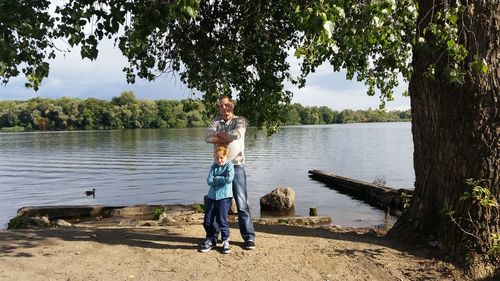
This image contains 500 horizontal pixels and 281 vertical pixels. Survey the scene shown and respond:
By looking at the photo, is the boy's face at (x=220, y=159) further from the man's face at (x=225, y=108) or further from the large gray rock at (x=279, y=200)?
the large gray rock at (x=279, y=200)

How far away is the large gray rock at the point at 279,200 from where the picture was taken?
19.0m

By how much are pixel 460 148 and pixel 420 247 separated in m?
1.70

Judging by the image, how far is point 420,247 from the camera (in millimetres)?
6891

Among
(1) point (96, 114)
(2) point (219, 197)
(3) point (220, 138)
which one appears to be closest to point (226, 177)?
(2) point (219, 197)

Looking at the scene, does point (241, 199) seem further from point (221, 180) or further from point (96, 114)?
point (96, 114)

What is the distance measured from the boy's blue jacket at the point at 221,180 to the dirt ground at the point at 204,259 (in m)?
0.86

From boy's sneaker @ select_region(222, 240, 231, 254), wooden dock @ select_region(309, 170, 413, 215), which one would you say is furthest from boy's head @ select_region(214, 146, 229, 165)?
wooden dock @ select_region(309, 170, 413, 215)

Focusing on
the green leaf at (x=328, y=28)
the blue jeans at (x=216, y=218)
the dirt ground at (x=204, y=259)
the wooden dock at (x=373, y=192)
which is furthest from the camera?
the wooden dock at (x=373, y=192)

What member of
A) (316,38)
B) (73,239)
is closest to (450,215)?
(316,38)

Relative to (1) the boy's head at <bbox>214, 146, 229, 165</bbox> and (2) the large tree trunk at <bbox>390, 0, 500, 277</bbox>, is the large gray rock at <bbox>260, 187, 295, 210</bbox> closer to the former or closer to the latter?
(2) the large tree trunk at <bbox>390, 0, 500, 277</bbox>

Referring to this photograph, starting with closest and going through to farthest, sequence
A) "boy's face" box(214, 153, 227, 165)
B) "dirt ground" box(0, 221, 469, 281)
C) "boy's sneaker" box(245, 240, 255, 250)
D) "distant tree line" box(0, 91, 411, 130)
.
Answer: "dirt ground" box(0, 221, 469, 281) → "boy's face" box(214, 153, 227, 165) → "boy's sneaker" box(245, 240, 255, 250) → "distant tree line" box(0, 91, 411, 130)

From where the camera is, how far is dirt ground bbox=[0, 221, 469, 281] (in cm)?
574

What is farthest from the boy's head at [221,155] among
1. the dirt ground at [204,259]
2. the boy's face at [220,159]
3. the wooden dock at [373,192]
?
the wooden dock at [373,192]

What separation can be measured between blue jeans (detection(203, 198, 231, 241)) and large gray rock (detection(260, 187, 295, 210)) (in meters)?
12.6
